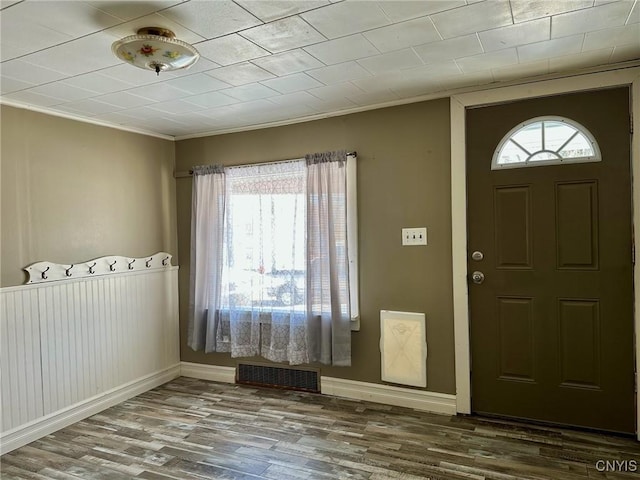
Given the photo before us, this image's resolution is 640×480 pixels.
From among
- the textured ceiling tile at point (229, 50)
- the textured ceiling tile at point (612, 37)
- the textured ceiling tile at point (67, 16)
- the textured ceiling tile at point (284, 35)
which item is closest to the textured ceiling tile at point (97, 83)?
the textured ceiling tile at point (67, 16)

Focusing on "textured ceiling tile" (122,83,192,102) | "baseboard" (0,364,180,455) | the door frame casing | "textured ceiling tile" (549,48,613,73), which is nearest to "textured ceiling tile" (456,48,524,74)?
"textured ceiling tile" (549,48,613,73)

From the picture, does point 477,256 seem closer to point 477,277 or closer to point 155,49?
point 477,277

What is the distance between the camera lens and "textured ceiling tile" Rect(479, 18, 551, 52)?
82.1 inches

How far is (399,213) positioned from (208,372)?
7.68ft

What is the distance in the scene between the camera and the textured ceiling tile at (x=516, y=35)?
2.09 metres

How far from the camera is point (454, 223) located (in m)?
→ 3.10

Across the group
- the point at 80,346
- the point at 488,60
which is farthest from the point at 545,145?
the point at 80,346

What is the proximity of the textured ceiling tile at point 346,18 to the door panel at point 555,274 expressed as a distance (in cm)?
135

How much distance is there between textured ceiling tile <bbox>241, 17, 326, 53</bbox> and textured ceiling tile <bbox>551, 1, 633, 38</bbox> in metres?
1.13

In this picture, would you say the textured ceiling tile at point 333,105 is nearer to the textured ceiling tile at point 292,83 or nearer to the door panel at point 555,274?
the textured ceiling tile at point 292,83

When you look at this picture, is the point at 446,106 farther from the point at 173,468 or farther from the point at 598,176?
the point at 173,468

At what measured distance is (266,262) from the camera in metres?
3.75

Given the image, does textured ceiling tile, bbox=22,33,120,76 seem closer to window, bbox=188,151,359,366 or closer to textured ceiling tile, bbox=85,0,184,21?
textured ceiling tile, bbox=85,0,184,21

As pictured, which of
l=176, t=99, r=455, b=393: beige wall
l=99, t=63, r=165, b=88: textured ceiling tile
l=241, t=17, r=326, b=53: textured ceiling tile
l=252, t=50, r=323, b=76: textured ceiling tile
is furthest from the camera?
l=176, t=99, r=455, b=393: beige wall
